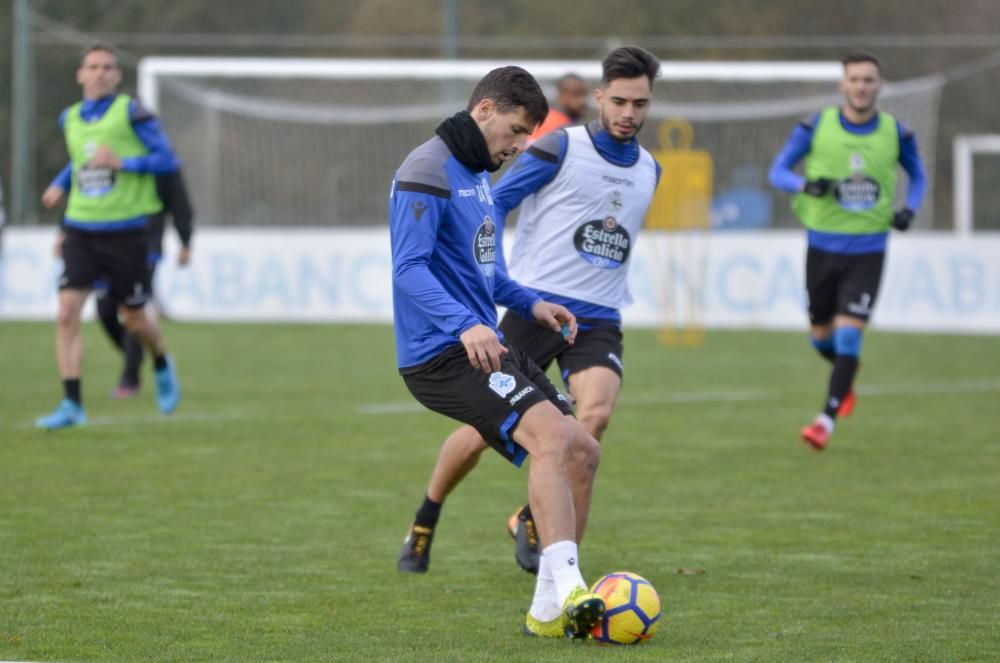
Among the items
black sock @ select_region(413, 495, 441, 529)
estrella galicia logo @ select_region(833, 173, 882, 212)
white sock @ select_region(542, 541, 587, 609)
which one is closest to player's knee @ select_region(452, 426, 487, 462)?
black sock @ select_region(413, 495, 441, 529)

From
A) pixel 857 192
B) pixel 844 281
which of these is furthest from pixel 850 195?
pixel 844 281

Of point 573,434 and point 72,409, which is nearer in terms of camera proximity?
point 573,434

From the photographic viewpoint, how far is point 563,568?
5406 mm

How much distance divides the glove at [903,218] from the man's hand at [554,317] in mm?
4800

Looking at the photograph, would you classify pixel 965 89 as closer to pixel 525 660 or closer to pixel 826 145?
pixel 826 145

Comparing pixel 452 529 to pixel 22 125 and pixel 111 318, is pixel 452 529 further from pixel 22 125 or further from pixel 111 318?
pixel 22 125

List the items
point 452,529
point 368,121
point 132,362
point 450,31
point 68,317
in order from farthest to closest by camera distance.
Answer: point 450,31, point 368,121, point 132,362, point 68,317, point 452,529

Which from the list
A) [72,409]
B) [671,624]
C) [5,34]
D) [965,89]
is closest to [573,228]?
[671,624]

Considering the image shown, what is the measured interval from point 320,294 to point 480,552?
14.9 meters

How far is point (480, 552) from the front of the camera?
729 cm

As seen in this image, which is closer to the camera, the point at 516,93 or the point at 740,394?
the point at 516,93

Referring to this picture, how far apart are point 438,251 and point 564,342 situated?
1.52 meters

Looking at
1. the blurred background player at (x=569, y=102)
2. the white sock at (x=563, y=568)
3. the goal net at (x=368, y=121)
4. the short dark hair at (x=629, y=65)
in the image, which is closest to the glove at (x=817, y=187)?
the blurred background player at (x=569, y=102)

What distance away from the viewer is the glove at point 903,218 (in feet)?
34.4
